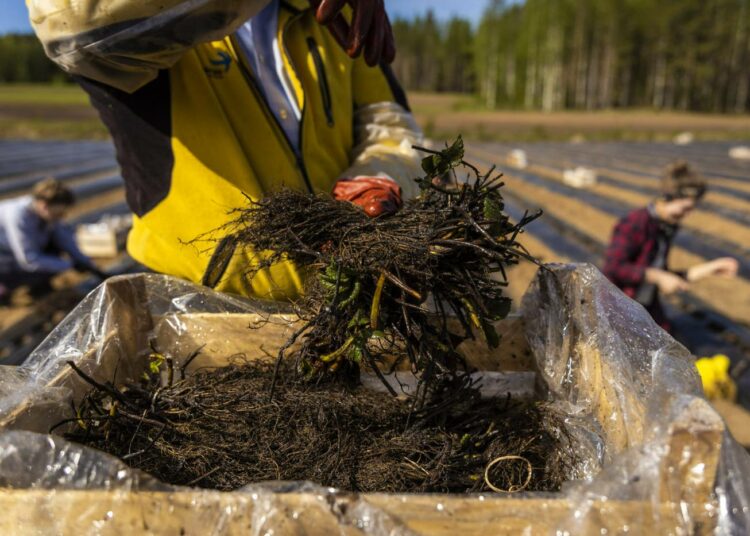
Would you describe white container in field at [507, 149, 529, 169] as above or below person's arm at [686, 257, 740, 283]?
below

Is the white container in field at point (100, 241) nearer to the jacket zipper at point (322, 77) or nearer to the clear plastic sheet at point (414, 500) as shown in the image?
the jacket zipper at point (322, 77)

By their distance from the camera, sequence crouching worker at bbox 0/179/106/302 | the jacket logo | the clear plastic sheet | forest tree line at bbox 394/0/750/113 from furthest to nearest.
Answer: forest tree line at bbox 394/0/750/113
crouching worker at bbox 0/179/106/302
the jacket logo
the clear plastic sheet

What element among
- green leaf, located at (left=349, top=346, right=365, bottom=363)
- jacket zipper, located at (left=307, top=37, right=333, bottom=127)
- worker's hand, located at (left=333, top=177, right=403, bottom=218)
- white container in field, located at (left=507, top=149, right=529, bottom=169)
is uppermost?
jacket zipper, located at (left=307, top=37, right=333, bottom=127)

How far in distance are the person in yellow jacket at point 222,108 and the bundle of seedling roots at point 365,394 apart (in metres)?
0.15

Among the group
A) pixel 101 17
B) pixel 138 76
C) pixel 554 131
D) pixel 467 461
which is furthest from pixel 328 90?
pixel 554 131

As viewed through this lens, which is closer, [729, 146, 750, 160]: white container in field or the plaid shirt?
the plaid shirt

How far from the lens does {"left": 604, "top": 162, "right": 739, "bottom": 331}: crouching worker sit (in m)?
3.41

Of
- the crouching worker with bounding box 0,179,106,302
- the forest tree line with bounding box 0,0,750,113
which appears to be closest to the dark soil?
the crouching worker with bounding box 0,179,106,302

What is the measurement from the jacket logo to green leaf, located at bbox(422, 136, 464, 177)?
0.61m

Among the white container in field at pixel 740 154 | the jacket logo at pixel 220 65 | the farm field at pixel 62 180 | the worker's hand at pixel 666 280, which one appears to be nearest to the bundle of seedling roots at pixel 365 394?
the jacket logo at pixel 220 65

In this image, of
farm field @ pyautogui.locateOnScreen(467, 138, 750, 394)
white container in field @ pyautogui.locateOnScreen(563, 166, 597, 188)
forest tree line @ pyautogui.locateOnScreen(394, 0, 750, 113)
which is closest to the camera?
farm field @ pyautogui.locateOnScreen(467, 138, 750, 394)

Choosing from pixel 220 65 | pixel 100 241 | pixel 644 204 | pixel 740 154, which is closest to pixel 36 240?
pixel 100 241

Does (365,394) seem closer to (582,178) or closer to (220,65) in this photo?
(220,65)

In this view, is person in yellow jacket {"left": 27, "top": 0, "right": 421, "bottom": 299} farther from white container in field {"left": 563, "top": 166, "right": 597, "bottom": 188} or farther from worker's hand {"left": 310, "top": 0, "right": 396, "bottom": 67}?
white container in field {"left": 563, "top": 166, "right": 597, "bottom": 188}
